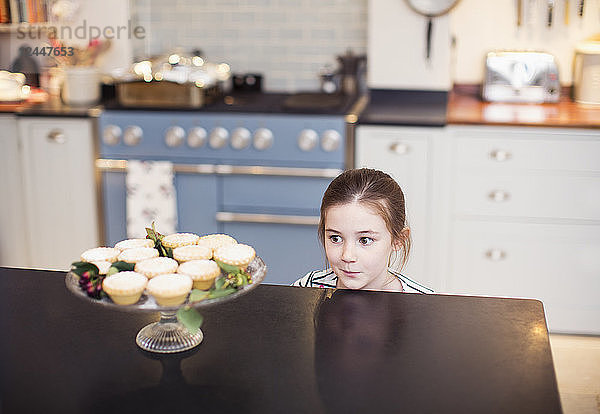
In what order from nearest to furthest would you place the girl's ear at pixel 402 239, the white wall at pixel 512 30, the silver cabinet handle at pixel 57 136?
1. the girl's ear at pixel 402 239
2. the silver cabinet handle at pixel 57 136
3. the white wall at pixel 512 30

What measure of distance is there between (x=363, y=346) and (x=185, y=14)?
3.15 m

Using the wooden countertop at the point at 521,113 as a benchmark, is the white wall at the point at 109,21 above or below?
above

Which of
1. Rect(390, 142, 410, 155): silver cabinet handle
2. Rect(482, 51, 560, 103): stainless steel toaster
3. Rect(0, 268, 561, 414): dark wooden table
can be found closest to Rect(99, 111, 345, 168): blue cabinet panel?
Rect(390, 142, 410, 155): silver cabinet handle

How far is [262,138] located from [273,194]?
A: 0.26 metres

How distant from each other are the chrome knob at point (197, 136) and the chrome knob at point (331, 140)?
0.53m

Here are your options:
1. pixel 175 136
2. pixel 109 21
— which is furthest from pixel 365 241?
pixel 109 21

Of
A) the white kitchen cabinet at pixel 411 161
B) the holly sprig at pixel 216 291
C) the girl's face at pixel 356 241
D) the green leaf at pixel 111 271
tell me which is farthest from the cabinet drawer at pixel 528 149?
the green leaf at pixel 111 271

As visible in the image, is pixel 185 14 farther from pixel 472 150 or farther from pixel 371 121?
pixel 472 150

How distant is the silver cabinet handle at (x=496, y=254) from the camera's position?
135 inches

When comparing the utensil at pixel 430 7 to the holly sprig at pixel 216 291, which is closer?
the holly sprig at pixel 216 291

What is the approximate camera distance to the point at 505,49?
13.0 ft

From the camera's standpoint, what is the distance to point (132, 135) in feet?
11.5

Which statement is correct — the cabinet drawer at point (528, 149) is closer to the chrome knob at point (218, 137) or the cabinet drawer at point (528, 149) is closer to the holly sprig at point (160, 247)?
the chrome knob at point (218, 137)

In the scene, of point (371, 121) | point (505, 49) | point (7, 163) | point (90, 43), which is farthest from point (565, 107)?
point (7, 163)
